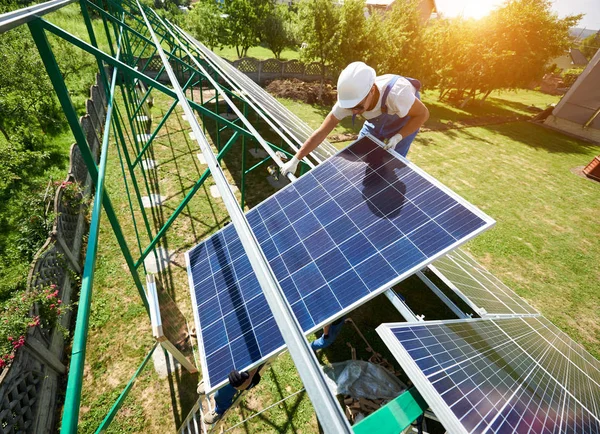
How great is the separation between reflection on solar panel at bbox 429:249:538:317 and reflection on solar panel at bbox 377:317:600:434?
52 centimetres

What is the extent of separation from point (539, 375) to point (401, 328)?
82.4 inches

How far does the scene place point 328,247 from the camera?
3.70m

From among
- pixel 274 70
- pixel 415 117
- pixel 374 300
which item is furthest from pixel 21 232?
pixel 274 70

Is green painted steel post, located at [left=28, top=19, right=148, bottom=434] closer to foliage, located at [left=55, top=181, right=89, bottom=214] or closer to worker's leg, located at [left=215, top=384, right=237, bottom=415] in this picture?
worker's leg, located at [left=215, top=384, right=237, bottom=415]

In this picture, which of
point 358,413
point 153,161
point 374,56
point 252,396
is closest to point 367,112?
point 358,413

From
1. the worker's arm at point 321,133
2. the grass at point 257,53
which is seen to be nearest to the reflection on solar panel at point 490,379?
the worker's arm at point 321,133

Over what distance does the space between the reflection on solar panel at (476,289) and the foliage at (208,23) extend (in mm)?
28692

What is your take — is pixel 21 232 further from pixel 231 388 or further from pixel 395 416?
pixel 395 416

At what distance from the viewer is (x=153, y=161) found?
1128 centimetres

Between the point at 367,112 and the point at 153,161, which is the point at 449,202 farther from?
the point at 153,161

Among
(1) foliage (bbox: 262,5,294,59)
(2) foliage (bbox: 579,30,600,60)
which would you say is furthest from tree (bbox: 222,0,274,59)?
(2) foliage (bbox: 579,30,600,60)

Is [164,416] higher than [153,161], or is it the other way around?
[153,161]

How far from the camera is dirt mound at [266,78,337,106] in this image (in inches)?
873

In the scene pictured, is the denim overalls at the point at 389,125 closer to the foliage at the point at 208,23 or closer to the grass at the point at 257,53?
the foliage at the point at 208,23
